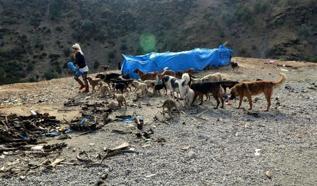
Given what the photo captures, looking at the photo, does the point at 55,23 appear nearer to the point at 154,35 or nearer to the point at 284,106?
the point at 154,35

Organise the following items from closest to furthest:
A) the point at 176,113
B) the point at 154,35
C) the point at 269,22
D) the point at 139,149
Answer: the point at 139,149, the point at 176,113, the point at 269,22, the point at 154,35

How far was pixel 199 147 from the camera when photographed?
418 inches

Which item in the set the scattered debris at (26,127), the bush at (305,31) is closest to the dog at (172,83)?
the scattered debris at (26,127)

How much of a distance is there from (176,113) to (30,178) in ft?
19.0

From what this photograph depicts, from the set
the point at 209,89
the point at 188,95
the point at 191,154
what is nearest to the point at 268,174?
the point at 191,154

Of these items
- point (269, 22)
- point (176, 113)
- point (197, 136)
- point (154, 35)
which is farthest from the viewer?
point (154, 35)

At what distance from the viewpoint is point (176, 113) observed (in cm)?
1366

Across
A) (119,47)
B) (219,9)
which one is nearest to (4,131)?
(119,47)

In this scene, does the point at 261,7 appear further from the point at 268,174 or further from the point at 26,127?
the point at 268,174

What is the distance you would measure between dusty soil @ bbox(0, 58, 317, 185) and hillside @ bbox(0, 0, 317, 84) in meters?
22.8

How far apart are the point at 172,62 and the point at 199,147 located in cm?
1228

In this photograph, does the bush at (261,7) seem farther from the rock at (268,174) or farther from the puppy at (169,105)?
the rock at (268,174)

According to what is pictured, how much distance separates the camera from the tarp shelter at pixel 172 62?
875 inches

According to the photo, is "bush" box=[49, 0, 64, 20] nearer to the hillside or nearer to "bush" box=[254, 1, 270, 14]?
the hillside
